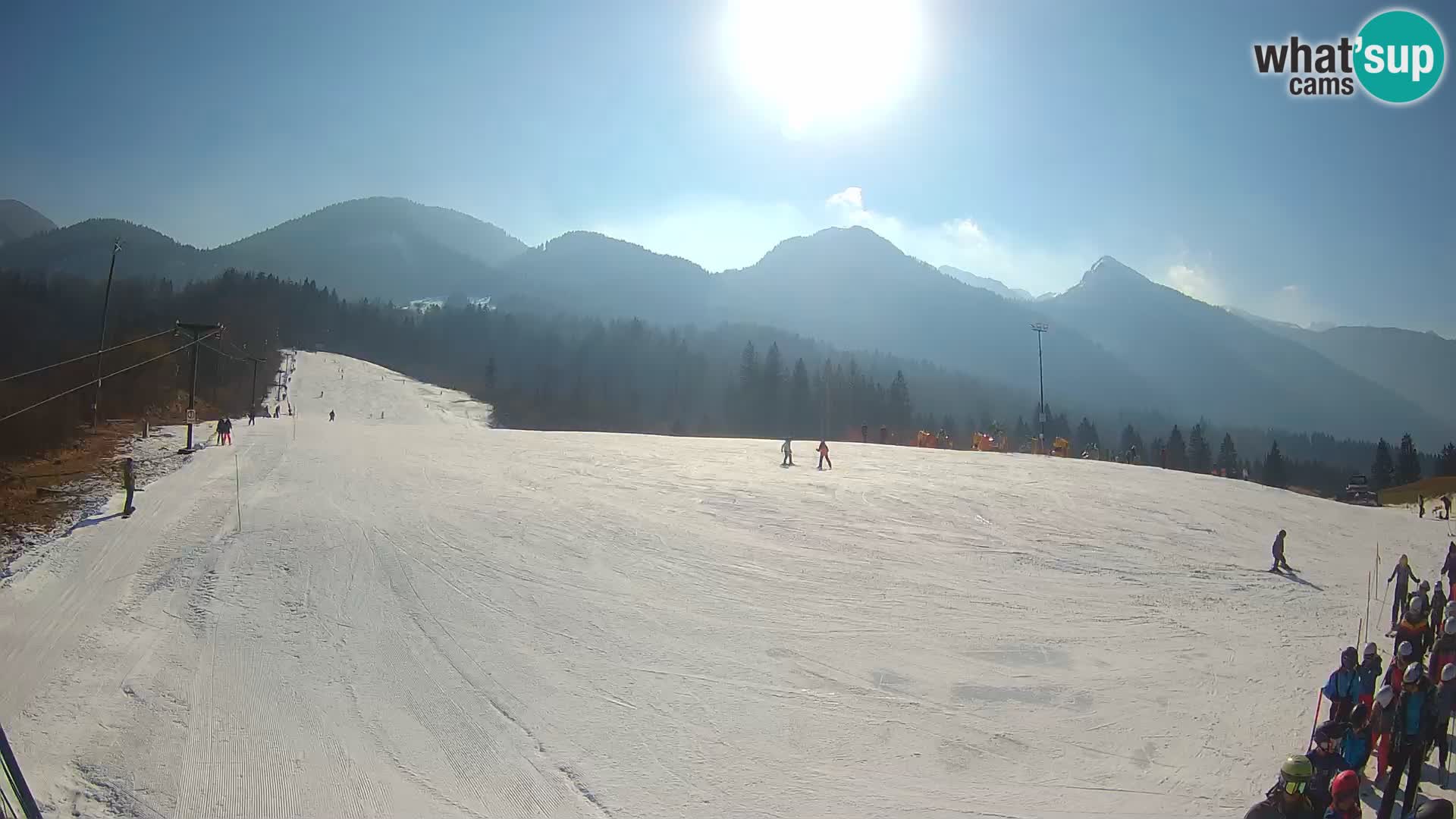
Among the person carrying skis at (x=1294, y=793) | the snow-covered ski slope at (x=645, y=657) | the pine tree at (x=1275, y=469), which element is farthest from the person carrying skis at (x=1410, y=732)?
the pine tree at (x=1275, y=469)

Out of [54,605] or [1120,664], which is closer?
[1120,664]

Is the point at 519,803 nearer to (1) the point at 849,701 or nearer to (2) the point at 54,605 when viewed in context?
(1) the point at 849,701

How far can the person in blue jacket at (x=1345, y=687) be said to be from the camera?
288 inches

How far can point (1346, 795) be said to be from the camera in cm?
489

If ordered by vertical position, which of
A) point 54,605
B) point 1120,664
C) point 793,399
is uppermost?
point 793,399

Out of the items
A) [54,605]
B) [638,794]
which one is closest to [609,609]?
[638,794]

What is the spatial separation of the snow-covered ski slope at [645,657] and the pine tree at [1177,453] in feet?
237

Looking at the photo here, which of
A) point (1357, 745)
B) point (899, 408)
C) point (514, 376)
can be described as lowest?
point (1357, 745)

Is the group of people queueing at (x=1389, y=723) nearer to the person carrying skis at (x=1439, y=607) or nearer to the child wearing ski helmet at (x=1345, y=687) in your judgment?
the child wearing ski helmet at (x=1345, y=687)

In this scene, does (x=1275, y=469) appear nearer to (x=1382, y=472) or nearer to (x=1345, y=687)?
(x=1382, y=472)

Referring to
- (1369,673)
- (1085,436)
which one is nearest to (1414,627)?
(1369,673)

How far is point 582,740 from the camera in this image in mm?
7883

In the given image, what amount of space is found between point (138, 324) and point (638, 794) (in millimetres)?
82360

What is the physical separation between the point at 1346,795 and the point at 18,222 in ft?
162
